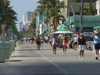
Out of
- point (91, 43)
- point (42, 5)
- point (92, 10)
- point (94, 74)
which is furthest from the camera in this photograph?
point (42, 5)

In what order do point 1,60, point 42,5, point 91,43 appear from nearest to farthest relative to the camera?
point 1,60
point 91,43
point 42,5

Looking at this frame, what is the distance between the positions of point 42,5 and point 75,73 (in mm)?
62400

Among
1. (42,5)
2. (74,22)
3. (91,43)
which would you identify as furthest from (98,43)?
(42,5)

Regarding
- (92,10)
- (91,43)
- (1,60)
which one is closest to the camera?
(1,60)

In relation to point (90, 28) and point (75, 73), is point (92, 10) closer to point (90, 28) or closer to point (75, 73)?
point (90, 28)

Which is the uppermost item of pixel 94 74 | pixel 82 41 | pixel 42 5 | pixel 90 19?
pixel 42 5

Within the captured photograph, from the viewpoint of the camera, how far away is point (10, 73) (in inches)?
537

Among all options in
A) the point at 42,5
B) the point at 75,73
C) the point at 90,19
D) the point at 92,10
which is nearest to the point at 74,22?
the point at 90,19

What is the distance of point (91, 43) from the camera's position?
38.8m

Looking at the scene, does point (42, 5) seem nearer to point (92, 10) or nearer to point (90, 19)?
point (92, 10)

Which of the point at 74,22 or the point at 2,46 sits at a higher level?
the point at 74,22

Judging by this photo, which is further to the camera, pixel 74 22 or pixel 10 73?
pixel 74 22

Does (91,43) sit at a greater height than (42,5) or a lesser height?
lesser

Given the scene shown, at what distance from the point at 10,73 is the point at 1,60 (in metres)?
5.59
